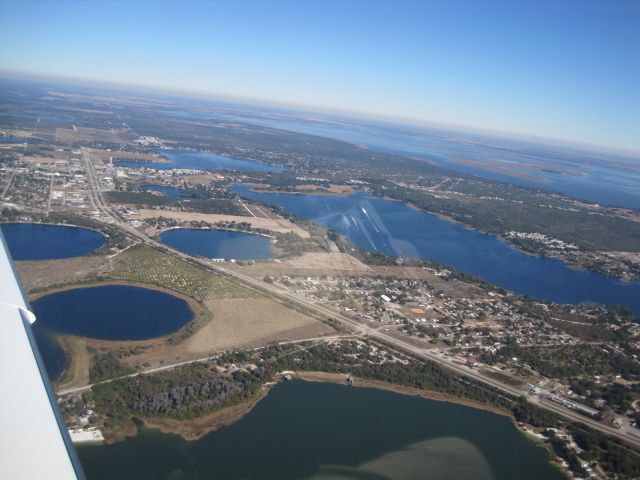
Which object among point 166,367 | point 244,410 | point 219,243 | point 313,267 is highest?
point 313,267

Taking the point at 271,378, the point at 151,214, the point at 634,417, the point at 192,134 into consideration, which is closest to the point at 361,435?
the point at 271,378

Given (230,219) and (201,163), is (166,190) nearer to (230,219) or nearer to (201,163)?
(230,219)


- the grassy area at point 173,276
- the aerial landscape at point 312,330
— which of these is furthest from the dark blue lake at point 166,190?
the grassy area at point 173,276

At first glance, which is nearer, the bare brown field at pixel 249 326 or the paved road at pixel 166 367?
the paved road at pixel 166 367

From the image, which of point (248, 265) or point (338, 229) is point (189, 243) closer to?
point (248, 265)

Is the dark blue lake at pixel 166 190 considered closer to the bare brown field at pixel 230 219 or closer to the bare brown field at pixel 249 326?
the bare brown field at pixel 230 219

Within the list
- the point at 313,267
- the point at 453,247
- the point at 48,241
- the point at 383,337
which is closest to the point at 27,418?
the point at 383,337
